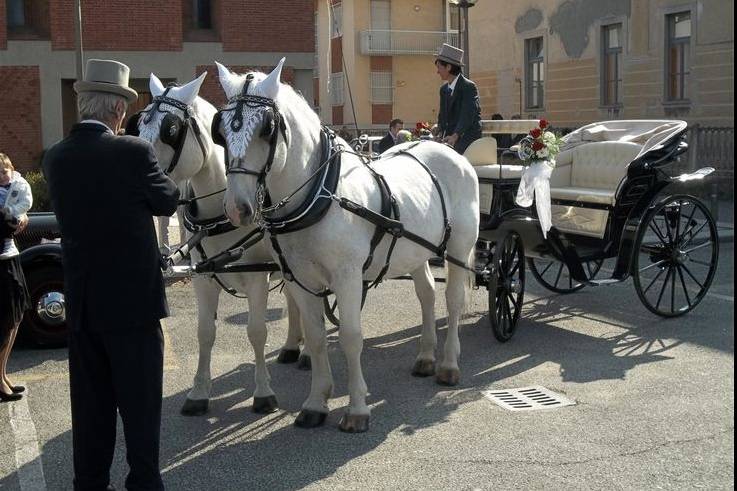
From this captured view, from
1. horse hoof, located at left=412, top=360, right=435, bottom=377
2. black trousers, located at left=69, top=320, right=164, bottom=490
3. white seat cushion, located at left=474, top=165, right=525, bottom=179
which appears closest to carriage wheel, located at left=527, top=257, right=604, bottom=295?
white seat cushion, located at left=474, top=165, right=525, bottom=179

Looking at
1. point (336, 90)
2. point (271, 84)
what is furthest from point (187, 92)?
point (336, 90)

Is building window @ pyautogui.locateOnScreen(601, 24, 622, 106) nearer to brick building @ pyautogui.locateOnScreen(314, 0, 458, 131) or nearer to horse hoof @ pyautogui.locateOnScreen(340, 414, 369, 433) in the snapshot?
brick building @ pyautogui.locateOnScreen(314, 0, 458, 131)

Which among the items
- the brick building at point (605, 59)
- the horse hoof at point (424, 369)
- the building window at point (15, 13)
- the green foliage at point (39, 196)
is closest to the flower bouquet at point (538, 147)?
the horse hoof at point (424, 369)

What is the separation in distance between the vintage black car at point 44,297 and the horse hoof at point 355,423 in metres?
3.36

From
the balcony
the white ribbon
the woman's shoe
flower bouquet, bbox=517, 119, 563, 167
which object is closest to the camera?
the woman's shoe

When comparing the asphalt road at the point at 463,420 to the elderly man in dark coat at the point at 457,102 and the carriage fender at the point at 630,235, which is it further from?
the elderly man in dark coat at the point at 457,102

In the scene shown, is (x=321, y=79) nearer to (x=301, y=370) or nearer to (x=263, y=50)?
(x=263, y=50)

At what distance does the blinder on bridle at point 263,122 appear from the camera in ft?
16.9

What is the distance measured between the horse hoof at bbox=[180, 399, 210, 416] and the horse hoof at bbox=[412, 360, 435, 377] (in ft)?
5.81

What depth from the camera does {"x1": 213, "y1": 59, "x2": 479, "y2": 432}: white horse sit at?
5.19 metres

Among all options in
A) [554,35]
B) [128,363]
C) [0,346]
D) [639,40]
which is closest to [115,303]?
[128,363]

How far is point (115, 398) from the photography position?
182 inches

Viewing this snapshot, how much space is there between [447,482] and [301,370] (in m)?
2.70

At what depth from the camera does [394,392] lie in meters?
6.85
